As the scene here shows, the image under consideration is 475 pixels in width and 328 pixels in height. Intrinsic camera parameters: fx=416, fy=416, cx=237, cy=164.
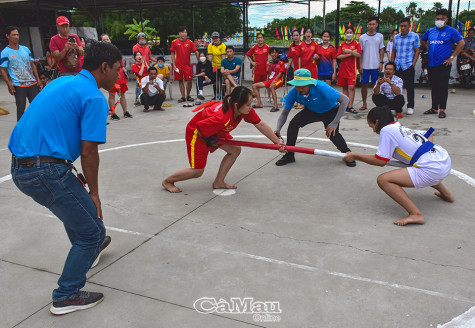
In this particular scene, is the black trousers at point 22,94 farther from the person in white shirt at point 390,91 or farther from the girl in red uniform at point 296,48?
the person in white shirt at point 390,91

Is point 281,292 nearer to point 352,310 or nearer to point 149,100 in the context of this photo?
point 352,310

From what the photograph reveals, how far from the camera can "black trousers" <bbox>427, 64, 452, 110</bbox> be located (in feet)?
27.0

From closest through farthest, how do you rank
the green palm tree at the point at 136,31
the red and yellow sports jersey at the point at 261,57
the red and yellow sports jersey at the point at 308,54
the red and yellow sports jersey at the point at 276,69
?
the red and yellow sports jersey at the point at 308,54, the red and yellow sports jersey at the point at 276,69, the red and yellow sports jersey at the point at 261,57, the green palm tree at the point at 136,31

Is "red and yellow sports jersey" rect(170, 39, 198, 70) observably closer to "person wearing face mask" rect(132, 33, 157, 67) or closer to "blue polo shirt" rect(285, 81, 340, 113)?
"person wearing face mask" rect(132, 33, 157, 67)

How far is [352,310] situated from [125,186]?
3.31m

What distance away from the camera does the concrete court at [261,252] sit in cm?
274

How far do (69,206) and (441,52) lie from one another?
25.8ft

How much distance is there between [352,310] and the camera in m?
2.73

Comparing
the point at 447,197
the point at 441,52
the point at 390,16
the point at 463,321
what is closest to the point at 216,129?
the point at 447,197

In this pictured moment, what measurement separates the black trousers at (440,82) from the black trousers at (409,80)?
0.40 m

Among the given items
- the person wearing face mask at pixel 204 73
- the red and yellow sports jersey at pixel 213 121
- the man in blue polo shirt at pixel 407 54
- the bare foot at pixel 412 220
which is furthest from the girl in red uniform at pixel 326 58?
the bare foot at pixel 412 220

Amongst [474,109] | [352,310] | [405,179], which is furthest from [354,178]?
[474,109]

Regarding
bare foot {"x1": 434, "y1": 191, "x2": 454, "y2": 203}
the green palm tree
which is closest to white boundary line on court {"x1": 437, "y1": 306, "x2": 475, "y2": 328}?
bare foot {"x1": 434, "y1": 191, "x2": 454, "y2": 203}

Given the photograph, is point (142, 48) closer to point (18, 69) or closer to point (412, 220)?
point (18, 69)
